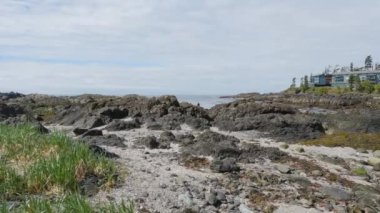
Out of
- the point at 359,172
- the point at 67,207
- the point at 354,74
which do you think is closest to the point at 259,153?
the point at 359,172

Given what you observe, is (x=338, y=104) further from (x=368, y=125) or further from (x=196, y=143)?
(x=196, y=143)

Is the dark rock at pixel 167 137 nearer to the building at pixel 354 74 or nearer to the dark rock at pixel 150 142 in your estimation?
the dark rock at pixel 150 142

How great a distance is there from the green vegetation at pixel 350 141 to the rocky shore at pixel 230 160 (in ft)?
1.80

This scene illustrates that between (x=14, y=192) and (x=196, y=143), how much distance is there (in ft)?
24.6

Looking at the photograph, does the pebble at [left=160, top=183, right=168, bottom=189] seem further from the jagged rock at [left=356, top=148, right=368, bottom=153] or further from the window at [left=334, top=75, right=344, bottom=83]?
the window at [left=334, top=75, right=344, bottom=83]

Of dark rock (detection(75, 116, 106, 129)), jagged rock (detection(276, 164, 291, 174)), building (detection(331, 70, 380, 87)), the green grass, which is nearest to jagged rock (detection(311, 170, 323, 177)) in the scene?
jagged rock (detection(276, 164, 291, 174))

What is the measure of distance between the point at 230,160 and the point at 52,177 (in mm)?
4868

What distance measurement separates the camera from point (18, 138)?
1327 centimetres

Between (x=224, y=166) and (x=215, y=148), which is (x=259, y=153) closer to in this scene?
(x=215, y=148)

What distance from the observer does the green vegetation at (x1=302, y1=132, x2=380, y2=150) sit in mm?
19344

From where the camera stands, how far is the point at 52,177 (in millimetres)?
9422

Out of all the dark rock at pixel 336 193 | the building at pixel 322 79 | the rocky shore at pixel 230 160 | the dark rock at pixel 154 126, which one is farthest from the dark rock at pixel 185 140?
the building at pixel 322 79

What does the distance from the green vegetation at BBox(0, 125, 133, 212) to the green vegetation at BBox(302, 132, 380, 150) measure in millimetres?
10937

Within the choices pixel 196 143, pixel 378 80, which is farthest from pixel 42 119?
pixel 378 80
